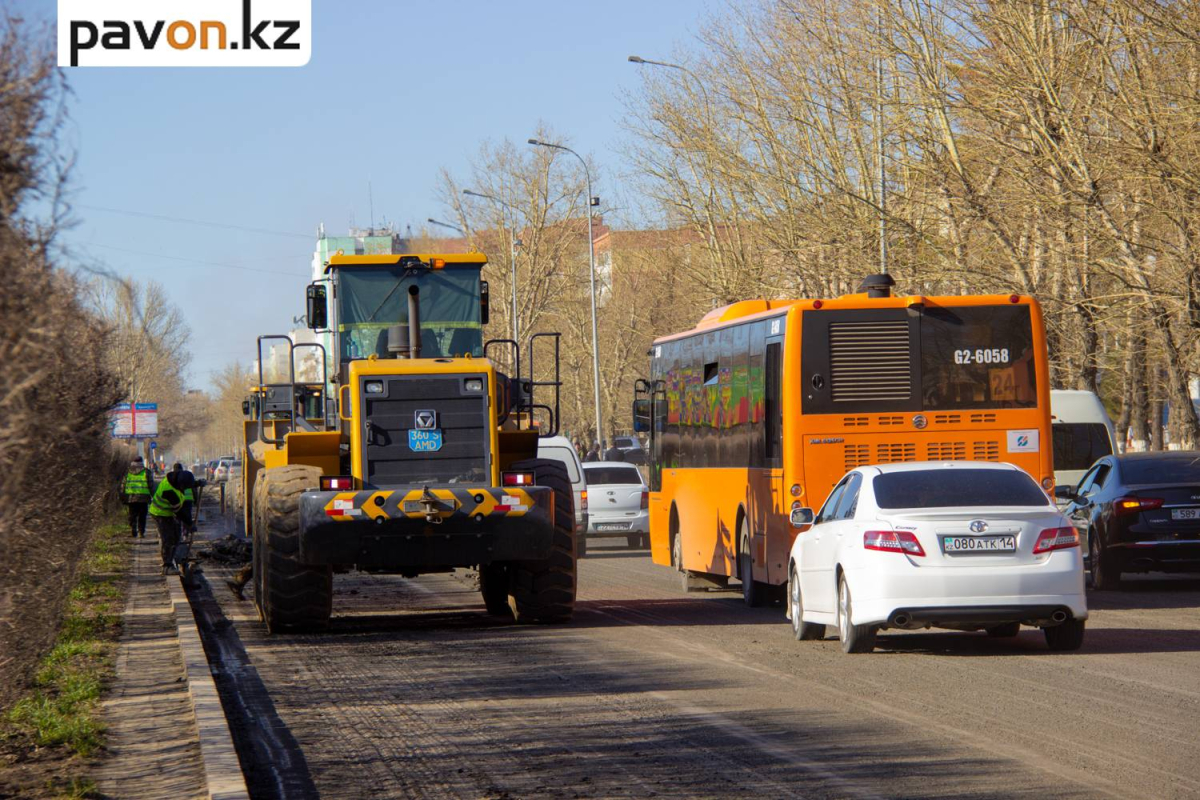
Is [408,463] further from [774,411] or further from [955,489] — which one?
[955,489]

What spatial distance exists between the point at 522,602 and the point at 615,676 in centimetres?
467

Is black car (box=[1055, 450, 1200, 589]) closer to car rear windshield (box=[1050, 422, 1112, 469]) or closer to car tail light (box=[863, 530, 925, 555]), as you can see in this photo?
car tail light (box=[863, 530, 925, 555])

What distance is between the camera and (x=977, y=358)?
61.4 feet

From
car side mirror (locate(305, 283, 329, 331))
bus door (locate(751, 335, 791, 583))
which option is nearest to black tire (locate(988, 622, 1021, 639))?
bus door (locate(751, 335, 791, 583))

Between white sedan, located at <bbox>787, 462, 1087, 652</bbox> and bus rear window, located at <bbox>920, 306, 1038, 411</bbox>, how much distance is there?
431 cm

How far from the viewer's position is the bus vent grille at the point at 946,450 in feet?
60.7

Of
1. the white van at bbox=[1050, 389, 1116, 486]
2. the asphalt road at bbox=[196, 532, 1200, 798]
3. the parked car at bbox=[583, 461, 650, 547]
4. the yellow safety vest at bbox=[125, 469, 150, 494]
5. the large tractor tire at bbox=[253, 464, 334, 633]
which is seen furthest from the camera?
the yellow safety vest at bbox=[125, 469, 150, 494]

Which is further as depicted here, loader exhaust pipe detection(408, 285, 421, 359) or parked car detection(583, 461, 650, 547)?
parked car detection(583, 461, 650, 547)

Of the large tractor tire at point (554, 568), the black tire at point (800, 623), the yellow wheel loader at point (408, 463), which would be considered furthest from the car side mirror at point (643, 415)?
the black tire at point (800, 623)

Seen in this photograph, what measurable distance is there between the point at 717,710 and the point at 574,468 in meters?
19.1

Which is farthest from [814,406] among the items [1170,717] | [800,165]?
[800,165]

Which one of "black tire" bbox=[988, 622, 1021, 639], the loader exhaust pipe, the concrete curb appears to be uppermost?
the loader exhaust pipe

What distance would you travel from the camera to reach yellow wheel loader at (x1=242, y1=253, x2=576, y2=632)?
1644 cm

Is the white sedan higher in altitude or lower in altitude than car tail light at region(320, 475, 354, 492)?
lower
